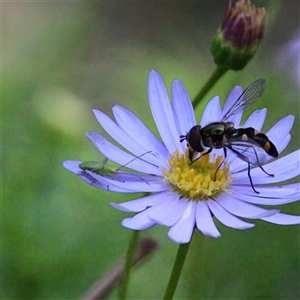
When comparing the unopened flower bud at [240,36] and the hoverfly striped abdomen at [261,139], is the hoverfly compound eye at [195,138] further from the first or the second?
the unopened flower bud at [240,36]

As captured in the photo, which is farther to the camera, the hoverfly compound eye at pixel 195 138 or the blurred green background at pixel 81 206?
the blurred green background at pixel 81 206

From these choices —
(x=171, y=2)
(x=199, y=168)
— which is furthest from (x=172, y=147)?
(x=171, y=2)

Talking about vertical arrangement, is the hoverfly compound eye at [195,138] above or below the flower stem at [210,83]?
below

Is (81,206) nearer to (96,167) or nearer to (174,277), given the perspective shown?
(96,167)

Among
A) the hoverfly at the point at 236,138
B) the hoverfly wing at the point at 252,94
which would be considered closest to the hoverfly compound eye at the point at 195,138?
the hoverfly at the point at 236,138

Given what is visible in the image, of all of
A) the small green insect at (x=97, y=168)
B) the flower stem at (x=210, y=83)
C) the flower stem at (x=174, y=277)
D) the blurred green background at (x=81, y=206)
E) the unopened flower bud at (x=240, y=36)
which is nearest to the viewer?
the flower stem at (x=174, y=277)
